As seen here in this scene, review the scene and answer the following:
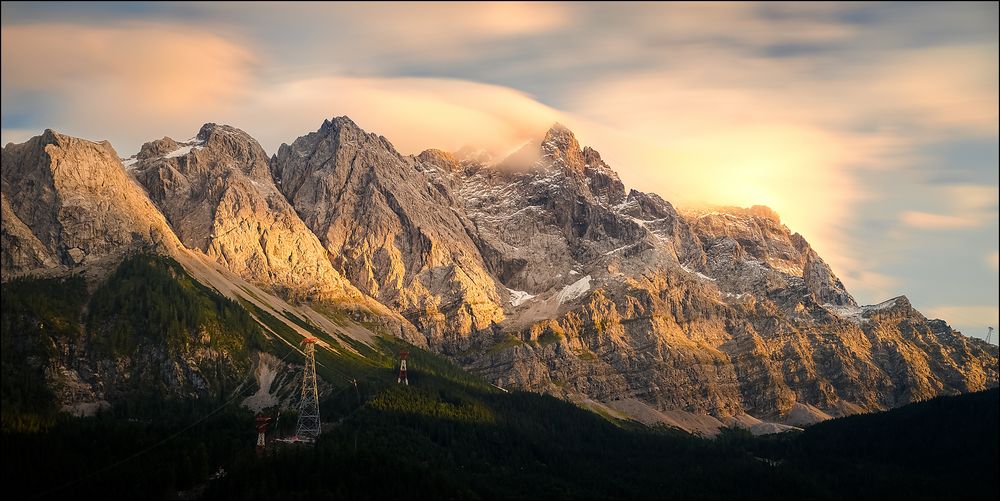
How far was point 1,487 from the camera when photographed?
19950cm

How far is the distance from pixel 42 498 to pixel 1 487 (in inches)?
339

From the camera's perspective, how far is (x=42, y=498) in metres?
199
